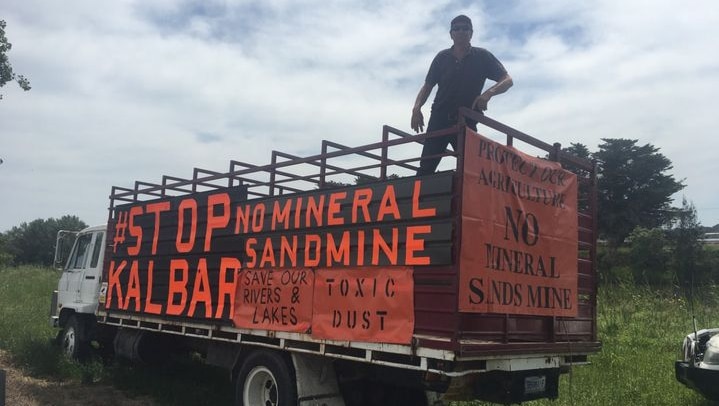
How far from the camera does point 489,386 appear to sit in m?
4.46

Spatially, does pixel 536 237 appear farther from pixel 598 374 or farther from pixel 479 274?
pixel 598 374

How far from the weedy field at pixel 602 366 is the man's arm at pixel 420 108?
8.69 ft

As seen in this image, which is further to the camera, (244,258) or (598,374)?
(598,374)

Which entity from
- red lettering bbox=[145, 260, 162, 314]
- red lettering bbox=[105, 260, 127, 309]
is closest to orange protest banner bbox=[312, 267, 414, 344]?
red lettering bbox=[145, 260, 162, 314]

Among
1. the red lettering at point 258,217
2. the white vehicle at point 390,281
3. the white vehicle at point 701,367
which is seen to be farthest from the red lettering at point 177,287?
the white vehicle at point 701,367

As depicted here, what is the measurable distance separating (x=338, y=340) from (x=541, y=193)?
2031 mm

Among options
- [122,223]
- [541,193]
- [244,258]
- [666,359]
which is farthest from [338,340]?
[666,359]

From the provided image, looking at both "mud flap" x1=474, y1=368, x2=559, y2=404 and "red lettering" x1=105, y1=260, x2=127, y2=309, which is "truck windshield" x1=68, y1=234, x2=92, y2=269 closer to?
"red lettering" x1=105, y1=260, x2=127, y2=309

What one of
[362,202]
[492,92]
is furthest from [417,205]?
[492,92]

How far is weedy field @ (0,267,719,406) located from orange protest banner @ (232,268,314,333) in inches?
62.9

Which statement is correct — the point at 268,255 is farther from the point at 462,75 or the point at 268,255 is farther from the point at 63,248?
the point at 63,248

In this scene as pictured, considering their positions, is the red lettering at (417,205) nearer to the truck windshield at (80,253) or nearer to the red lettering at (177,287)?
→ the red lettering at (177,287)

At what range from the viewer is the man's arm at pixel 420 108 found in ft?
19.4

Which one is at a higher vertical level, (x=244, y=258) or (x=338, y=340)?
(x=244, y=258)
